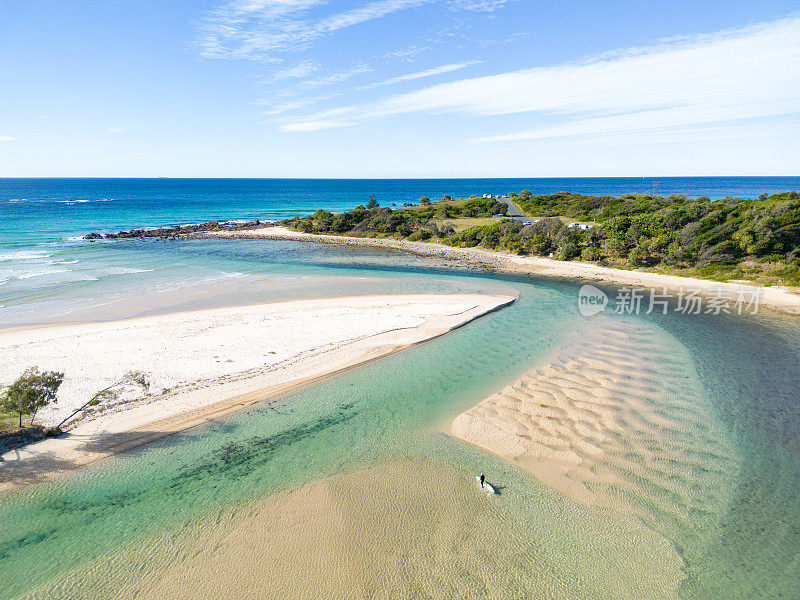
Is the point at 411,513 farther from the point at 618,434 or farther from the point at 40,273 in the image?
the point at 40,273

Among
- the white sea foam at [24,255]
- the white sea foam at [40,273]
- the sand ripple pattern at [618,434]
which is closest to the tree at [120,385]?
the sand ripple pattern at [618,434]

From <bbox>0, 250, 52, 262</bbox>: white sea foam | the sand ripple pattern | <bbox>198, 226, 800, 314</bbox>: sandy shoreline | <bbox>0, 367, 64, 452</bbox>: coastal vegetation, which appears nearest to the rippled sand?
the sand ripple pattern

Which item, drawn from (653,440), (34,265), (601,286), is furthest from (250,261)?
(653,440)

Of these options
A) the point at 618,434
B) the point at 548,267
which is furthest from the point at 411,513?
the point at 548,267

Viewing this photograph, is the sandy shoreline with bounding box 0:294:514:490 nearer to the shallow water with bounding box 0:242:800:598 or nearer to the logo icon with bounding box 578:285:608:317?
the shallow water with bounding box 0:242:800:598

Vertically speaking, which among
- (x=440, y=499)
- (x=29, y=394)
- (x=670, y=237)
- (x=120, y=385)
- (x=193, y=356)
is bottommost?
(x=440, y=499)

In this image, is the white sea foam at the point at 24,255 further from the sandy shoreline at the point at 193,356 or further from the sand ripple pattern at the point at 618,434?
the sand ripple pattern at the point at 618,434
